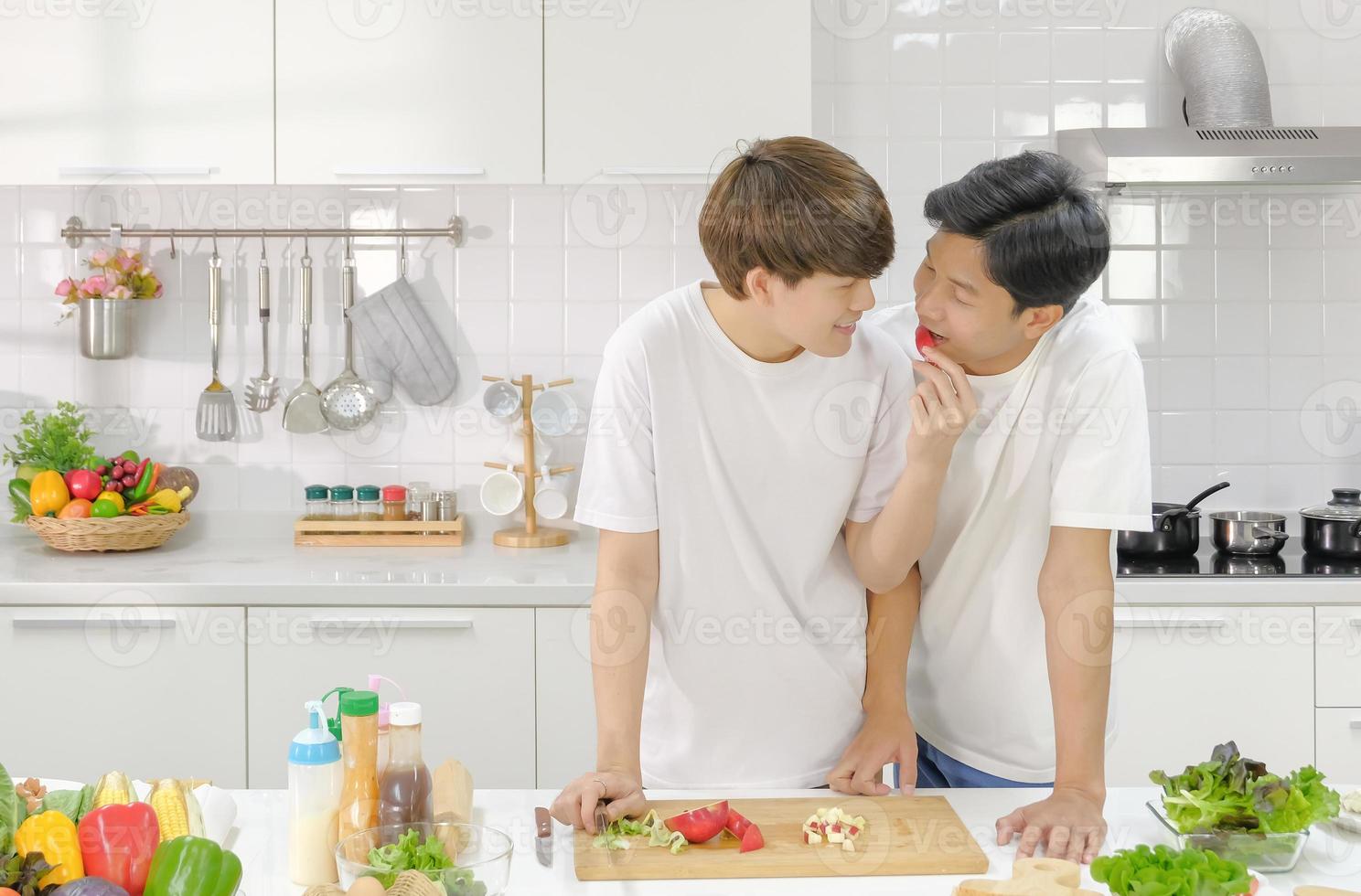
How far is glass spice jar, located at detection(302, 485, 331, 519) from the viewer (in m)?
2.85

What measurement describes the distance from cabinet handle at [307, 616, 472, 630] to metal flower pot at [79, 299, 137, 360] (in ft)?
3.32

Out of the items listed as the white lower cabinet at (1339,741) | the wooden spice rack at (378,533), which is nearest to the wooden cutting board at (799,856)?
the white lower cabinet at (1339,741)

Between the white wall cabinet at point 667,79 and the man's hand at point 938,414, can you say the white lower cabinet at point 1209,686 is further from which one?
the white wall cabinet at point 667,79

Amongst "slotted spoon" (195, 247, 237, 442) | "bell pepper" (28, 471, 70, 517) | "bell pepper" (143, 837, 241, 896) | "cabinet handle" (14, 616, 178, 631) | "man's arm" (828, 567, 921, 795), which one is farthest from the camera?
"slotted spoon" (195, 247, 237, 442)

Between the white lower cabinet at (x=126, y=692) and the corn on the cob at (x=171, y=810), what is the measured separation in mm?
1223

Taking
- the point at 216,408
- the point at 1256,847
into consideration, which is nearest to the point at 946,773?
the point at 1256,847

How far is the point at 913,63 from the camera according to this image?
293cm

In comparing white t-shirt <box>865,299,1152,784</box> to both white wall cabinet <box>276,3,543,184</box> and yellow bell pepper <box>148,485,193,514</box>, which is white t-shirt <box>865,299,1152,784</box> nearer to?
white wall cabinet <box>276,3,543,184</box>

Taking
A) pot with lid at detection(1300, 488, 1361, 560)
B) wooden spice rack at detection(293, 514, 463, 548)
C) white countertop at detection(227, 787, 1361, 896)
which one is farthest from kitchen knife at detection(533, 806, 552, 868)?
pot with lid at detection(1300, 488, 1361, 560)

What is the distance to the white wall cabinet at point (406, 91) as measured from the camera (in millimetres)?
2553

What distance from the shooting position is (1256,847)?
1.10 metres

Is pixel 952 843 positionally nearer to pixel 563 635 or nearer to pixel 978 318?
pixel 978 318

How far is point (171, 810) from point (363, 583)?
1.21 metres

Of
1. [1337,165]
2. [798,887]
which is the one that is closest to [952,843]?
[798,887]
